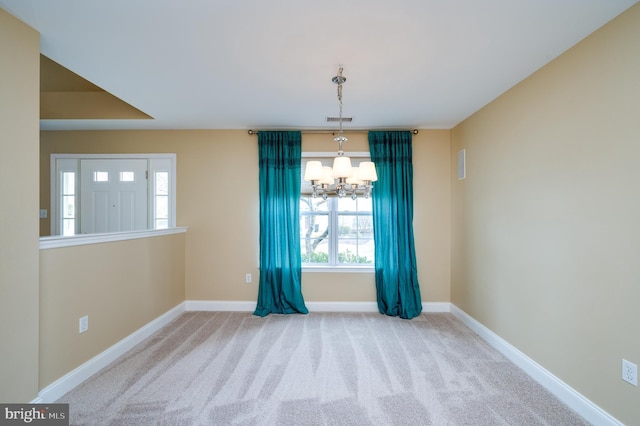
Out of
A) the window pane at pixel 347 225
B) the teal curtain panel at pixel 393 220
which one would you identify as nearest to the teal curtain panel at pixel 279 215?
the window pane at pixel 347 225

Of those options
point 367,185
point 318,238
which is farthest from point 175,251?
point 367,185

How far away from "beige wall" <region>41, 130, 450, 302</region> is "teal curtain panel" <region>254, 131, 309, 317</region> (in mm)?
152

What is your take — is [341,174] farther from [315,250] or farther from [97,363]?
[97,363]

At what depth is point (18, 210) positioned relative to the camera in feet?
5.78

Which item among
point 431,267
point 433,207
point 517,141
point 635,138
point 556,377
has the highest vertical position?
point 517,141

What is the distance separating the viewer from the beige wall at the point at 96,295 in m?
2.04

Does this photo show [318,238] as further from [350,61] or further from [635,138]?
[635,138]

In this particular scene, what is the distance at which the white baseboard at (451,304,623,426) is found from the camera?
71.0 inches

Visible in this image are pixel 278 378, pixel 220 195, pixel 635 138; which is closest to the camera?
pixel 635 138

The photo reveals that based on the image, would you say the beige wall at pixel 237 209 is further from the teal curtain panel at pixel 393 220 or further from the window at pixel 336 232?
the window at pixel 336 232

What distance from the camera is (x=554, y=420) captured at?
187 centimetres

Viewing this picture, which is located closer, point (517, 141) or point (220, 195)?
point (517, 141)

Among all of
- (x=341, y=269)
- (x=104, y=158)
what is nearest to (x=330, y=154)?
(x=341, y=269)

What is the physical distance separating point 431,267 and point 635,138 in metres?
2.60
